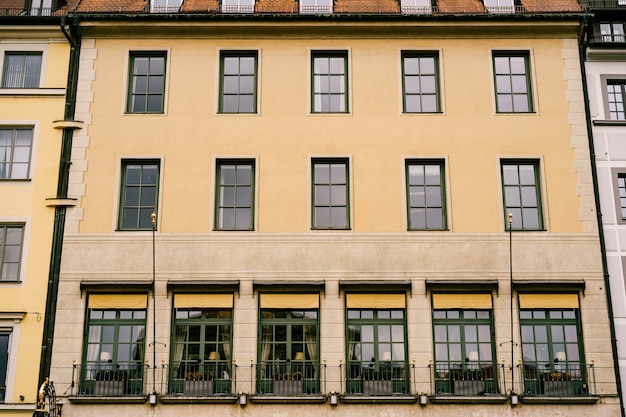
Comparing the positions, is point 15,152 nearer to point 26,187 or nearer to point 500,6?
point 26,187

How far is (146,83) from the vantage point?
2466cm

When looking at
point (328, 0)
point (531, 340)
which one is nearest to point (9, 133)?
point (328, 0)

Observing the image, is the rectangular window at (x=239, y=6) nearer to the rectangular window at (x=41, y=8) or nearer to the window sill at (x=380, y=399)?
the rectangular window at (x=41, y=8)

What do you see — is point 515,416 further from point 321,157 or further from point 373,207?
point 321,157

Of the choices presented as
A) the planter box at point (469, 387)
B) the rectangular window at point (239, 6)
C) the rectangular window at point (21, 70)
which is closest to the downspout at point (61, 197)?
the rectangular window at point (21, 70)

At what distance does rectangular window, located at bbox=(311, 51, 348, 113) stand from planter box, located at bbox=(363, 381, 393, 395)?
772 cm

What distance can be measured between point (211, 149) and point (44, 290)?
5947 mm

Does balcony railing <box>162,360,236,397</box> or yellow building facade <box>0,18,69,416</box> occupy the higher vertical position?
yellow building facade <box>0,18,69,416</box>

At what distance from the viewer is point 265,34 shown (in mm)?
24812

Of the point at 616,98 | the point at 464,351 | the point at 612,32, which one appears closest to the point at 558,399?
the point at 464,351

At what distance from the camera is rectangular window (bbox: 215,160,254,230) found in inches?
917

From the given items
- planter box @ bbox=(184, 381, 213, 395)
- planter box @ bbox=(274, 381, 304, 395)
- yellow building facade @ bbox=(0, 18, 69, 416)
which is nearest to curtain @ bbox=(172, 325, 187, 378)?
planter box @ bbox=(184, 381, 213, 395)

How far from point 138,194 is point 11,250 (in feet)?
12.3

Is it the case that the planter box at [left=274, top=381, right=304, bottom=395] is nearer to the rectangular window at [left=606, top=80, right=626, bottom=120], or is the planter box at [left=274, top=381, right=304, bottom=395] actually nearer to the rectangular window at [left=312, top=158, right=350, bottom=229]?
the rectangular window at [left=312, top=158, right=350, bottom=229]
